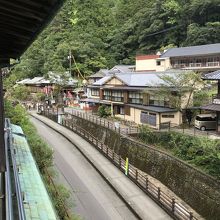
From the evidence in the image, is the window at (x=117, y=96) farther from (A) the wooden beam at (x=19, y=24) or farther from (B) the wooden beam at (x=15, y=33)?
(A) the wooden beam at (x=19, y=24)

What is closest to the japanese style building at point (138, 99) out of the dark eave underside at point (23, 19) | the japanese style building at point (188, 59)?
the japanese style building at point (188, 59)

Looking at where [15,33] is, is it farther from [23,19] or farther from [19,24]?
[23,19]

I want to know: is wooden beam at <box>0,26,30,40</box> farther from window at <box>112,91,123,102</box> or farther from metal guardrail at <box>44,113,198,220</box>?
window at <box>112,91,123,102</box>

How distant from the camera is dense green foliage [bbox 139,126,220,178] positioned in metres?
18.0

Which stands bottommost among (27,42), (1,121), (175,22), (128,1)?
(1,121)

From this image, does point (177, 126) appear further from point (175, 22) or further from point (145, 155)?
point (175, 22)

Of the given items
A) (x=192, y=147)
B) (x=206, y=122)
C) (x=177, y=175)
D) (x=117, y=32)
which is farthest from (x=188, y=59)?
(x=177, y=175)

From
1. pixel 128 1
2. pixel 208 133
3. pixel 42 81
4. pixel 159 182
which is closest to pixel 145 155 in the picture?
pixel 159 182

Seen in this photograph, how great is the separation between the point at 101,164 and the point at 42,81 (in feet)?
131

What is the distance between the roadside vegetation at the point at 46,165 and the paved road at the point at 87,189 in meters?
1.57

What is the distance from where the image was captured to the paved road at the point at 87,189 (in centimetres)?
1656

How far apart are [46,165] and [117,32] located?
5407 centimetres

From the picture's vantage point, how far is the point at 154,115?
96.5 ft

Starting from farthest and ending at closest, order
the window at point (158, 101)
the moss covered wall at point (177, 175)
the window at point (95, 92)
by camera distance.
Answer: the window at point (95, 92) < the window at point (158, 101) < the moss covered wall at point (177, 175)
